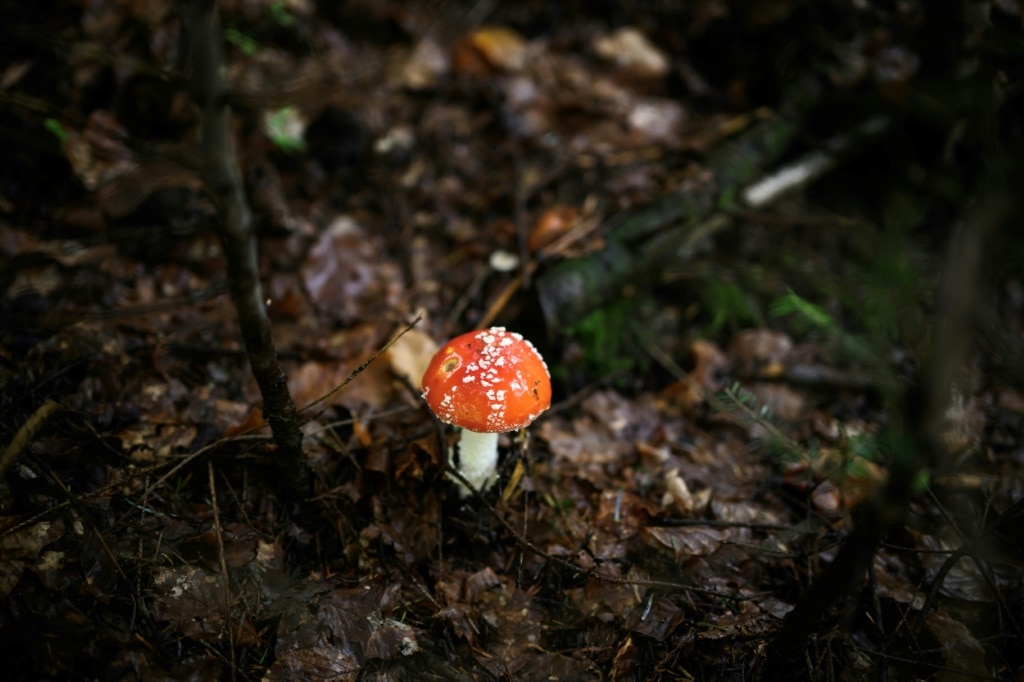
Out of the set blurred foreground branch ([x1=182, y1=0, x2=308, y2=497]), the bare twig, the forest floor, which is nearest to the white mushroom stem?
the forest floor

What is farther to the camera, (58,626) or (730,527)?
(730,527)

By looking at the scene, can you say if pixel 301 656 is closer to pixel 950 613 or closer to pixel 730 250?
pixel 950 613

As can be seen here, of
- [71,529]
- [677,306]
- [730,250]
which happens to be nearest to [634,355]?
[677,306]

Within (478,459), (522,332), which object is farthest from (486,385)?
(522,332)

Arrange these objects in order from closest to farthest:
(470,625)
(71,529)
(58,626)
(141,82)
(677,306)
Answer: (58,626) → (71,529) → (470,625) → (141,82) → (677,306)

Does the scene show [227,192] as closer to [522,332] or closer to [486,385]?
[486,385]
